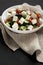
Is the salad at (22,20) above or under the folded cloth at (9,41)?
above

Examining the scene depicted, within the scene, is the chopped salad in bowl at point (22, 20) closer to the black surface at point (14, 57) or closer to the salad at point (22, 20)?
the salad at point (22, 20)

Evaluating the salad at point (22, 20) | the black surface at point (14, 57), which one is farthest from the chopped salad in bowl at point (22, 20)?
the black surface at point (14, 57)

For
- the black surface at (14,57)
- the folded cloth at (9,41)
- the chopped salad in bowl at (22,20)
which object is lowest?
the black surface at (14,57)

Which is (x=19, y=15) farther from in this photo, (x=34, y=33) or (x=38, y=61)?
(x=38, y=61)

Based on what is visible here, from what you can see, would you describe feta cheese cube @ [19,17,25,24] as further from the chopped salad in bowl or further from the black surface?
the black surface

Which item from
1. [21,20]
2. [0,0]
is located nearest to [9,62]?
[21,20]

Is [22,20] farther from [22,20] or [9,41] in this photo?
[9,41]

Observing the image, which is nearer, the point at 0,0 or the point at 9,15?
the point at 9,15
